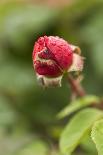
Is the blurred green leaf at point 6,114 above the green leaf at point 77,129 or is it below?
below

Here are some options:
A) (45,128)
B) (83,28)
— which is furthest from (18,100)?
(83,28)

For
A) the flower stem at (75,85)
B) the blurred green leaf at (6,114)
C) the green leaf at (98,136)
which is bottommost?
the blurred green leaf at (6,114)

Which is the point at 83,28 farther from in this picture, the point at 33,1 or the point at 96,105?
the point at 96,105

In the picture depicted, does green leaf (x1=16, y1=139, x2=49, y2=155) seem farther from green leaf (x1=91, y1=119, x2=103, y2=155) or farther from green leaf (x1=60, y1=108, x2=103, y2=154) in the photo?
green leaf (x1=91, y1=119, x2=103, y2=155)

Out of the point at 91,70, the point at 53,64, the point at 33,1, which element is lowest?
the point at 91,70

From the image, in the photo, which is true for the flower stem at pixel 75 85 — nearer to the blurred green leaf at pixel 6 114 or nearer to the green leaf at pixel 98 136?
the green leaf at pixel 98 136

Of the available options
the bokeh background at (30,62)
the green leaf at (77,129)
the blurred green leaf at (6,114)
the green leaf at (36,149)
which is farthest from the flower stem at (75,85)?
the blurred green leaf at (6,114)
